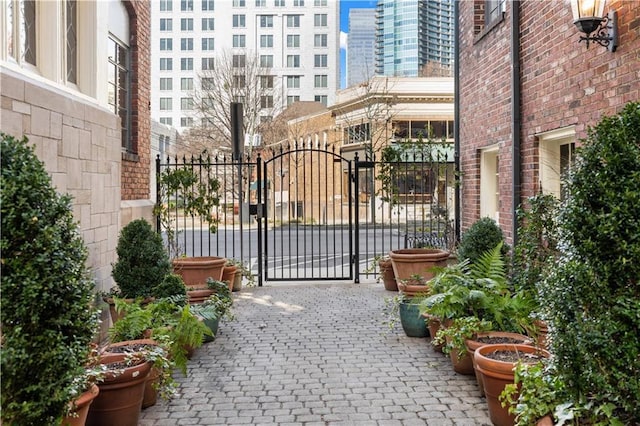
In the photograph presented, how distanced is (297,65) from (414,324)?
61692 millimetres

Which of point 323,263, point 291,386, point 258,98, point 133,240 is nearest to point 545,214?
point 291,386

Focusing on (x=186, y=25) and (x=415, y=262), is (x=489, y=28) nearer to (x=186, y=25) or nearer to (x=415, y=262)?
(x=415, y=262)

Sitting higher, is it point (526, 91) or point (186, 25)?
point (186, 25)

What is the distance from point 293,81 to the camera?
64.9 metres

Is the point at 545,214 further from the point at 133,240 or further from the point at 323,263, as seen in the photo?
the point at 323,263

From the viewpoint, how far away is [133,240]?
20.0 ft

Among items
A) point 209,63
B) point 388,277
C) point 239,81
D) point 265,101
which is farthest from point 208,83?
point 388,277

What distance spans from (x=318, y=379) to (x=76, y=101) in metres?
3.59

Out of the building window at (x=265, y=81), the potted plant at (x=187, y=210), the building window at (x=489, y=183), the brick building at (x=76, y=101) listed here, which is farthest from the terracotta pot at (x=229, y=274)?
the building window at (x=265, y=81)

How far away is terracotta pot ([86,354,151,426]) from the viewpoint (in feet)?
12.1

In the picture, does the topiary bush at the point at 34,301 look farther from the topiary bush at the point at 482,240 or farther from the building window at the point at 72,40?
the topiary bush at the point at 482,240

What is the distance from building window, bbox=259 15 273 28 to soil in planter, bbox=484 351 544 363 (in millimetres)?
65015

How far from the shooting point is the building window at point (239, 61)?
32.1 m

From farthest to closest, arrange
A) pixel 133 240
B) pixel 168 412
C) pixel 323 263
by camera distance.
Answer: pixel 323 263 → pixel 133 240 → pixel 168 412
